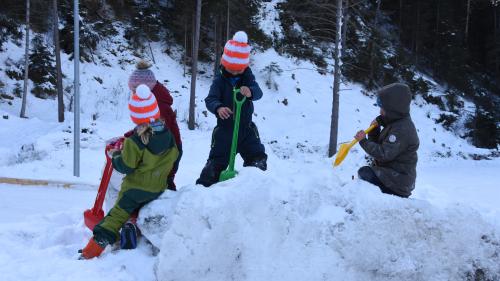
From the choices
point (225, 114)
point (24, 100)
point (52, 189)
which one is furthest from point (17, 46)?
point (225, 114)

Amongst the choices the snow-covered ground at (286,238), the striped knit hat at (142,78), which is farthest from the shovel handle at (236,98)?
the striped knit hat at (142,78)

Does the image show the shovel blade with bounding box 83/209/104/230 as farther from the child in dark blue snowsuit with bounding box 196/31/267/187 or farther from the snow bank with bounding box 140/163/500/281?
the snow bank with bounding box 140/163/500/281

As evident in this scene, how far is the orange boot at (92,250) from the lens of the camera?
3.58 m

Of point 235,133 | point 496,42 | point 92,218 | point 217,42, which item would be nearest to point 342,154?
point 235,133

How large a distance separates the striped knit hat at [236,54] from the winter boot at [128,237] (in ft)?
5.75

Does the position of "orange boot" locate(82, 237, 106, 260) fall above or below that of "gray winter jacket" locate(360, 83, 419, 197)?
below

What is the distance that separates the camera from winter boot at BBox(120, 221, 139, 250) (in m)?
3.66

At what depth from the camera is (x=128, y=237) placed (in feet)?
12.0

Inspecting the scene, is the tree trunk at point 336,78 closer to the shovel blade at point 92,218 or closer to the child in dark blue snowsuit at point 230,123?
the child in dark blue snowsuit at point 230,123

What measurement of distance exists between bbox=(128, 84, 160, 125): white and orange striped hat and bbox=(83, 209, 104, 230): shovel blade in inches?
45.4

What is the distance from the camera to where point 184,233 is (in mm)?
3148

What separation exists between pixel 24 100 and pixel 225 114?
15.4 meters

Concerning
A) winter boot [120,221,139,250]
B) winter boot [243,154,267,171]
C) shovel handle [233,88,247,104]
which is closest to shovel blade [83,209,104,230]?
winter boot [120,221,139,250]

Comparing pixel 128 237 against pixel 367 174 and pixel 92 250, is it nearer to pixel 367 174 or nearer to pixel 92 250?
pixel 92 250
